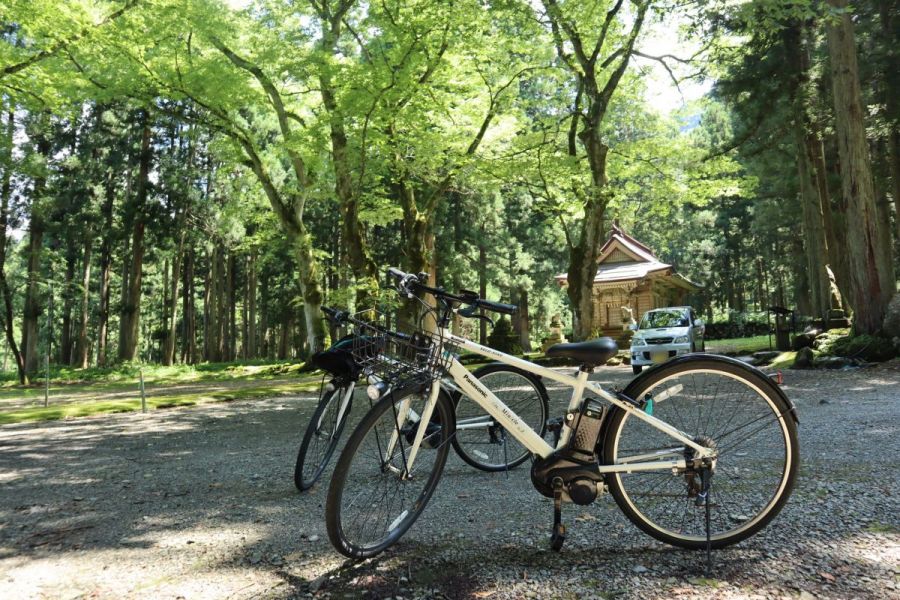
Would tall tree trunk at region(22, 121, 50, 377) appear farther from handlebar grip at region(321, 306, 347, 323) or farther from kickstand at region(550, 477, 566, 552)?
kickstand at region(550, 477, 566, 552)

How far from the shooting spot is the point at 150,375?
64.6 feet

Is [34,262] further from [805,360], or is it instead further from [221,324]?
[805,360]

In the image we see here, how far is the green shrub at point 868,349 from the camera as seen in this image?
10.3 meters

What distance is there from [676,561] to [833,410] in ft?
16.0

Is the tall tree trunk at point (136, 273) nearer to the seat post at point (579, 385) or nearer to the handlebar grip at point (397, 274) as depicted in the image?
the handlebar grip at point (397, 274)

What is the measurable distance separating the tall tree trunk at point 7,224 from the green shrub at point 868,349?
19.1 meters

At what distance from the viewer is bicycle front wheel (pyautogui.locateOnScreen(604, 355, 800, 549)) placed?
237cm

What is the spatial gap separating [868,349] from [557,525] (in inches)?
434

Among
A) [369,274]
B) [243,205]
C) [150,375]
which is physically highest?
[243,205]

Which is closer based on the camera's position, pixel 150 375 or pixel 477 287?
pixel 150 375

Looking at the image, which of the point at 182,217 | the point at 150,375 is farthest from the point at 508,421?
the point at 182,217

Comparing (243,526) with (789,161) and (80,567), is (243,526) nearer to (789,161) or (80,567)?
(80,567)

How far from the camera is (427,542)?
2.54 meters

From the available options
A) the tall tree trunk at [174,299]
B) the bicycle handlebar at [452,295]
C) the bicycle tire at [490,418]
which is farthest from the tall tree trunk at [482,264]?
the bicycle handlebar at [452,295]
